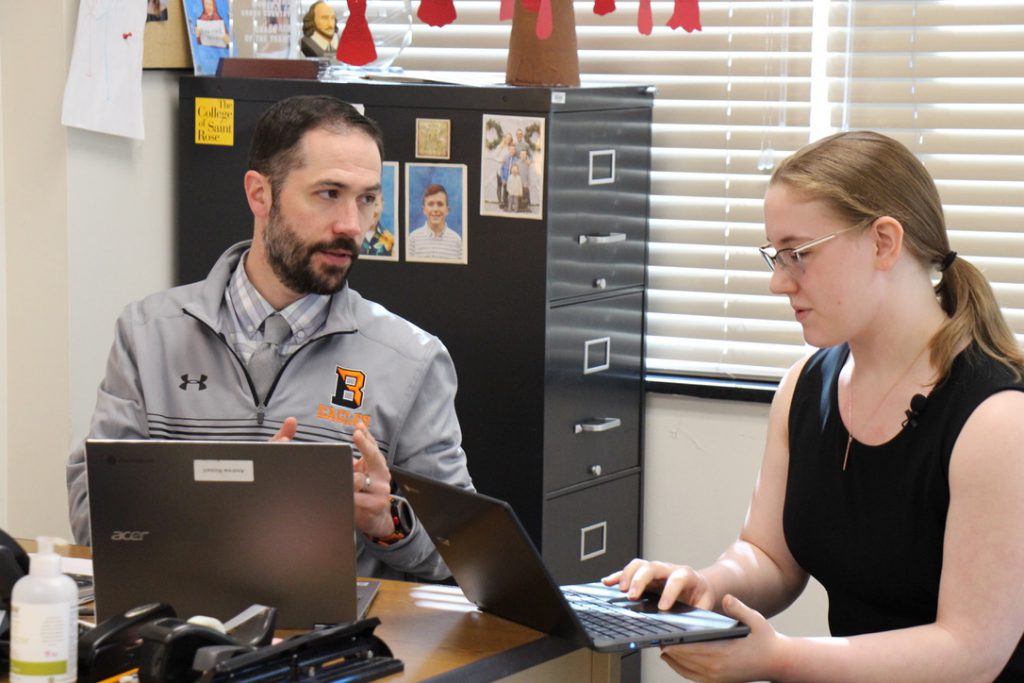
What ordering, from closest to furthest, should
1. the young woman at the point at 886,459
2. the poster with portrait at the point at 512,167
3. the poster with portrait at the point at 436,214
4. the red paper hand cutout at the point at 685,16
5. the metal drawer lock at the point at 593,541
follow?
the young woman at the point at 886,459 < the red paper hand cutout at the point at 685,16 < the poster with portrait at the point at 512,167 < the poster with portrait at the point at 436,214 < the metal drawer lock at the point at 593,541

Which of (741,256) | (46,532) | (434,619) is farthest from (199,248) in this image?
(434,619)

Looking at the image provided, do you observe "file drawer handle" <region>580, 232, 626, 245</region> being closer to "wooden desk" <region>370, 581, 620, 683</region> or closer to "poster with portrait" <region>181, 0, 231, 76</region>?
"poster with portrait" <region>181, 0, 231, 76</region>

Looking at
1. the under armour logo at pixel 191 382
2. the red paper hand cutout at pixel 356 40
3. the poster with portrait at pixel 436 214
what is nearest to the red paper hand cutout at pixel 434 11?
the red paper hand cutout at pixel 356 40

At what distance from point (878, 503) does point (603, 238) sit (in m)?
1.18

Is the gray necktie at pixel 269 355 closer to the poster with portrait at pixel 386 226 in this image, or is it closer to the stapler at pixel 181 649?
the poster with portrait at pixel 386 226

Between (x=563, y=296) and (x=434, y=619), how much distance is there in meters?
1.19

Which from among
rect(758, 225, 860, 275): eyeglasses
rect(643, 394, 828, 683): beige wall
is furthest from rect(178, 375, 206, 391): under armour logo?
rect(643, 394, 828, 683): beige wall

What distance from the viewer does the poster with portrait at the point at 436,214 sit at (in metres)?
2.91

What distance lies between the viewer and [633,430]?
3219 millimetres

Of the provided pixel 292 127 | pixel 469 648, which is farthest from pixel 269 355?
pixel 469 648

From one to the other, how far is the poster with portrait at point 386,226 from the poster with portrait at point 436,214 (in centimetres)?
3

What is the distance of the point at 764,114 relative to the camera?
10.3ft

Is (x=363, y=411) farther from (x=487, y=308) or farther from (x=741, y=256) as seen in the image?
(x=741, y=256)

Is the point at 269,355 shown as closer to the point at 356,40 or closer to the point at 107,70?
the point at 356,40
